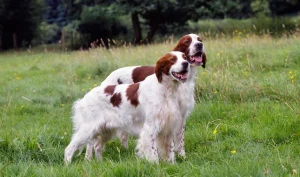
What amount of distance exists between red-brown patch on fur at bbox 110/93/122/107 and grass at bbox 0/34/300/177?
58 centimetres

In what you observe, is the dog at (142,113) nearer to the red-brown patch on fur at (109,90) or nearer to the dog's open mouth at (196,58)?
the red-brown patch on fur at (109,90)

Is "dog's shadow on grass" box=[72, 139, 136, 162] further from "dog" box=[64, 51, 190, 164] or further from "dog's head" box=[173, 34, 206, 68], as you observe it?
"dog's head" box=[173, 34, 206, 68]

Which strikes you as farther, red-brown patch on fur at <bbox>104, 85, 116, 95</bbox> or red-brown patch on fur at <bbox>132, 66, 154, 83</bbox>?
red-brown patch on fur at <bbox>132, 66, 154, 83</bbox>

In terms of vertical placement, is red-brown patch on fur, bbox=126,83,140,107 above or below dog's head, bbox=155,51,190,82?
below

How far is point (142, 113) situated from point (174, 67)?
27.1 inches

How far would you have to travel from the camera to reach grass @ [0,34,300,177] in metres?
3.77

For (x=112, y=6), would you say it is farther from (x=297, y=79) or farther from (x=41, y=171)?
(x=41, y=171)

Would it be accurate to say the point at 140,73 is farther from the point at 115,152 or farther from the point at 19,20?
the point at 19,20

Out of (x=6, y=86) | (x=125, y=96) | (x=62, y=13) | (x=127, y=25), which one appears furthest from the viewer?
(x=62, y=13)

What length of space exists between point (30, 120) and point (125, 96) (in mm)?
2589

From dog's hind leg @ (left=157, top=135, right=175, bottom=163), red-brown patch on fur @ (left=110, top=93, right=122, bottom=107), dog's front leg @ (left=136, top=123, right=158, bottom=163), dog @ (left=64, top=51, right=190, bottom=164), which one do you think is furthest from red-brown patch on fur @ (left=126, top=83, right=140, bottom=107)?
dog's hind leg @ (left=157, top=135, right=175, bottom=163)

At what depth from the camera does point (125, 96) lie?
16.1ft

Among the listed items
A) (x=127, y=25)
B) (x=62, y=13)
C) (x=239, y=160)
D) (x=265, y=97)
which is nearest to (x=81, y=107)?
(x=239, y=160)

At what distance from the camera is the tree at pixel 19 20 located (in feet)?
90.3
